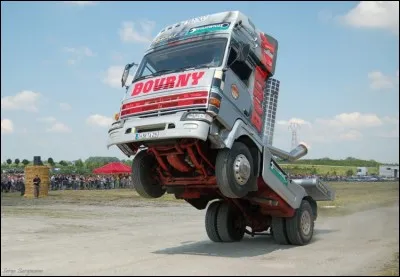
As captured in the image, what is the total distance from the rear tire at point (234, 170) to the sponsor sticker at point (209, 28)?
→ 2.22 m

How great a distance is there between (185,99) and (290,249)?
389 centimetres

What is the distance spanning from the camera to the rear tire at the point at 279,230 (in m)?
10.6

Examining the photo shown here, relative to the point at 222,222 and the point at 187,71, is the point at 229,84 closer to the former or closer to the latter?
the point at 187,71

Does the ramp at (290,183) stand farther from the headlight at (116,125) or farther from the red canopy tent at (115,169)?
the red canopy tent at (115,169)

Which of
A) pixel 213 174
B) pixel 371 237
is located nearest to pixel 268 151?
pixel 213 174

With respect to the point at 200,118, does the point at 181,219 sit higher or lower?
lower

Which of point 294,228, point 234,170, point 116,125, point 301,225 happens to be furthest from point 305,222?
point 116,125

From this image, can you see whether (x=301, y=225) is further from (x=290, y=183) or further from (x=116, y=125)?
(x=116, y=125)

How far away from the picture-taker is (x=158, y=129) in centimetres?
857

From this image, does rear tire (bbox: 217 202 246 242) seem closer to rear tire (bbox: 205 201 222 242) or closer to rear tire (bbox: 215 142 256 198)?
rear tire (bbox: 205 201 222 242)

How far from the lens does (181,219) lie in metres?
17.6

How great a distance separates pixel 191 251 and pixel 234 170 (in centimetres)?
235

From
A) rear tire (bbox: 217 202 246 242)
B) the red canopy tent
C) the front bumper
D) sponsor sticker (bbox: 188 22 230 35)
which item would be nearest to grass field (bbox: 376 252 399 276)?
the front bumper

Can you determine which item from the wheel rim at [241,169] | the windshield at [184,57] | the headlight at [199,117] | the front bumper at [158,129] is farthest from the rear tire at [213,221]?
the headlight at [199,117]
